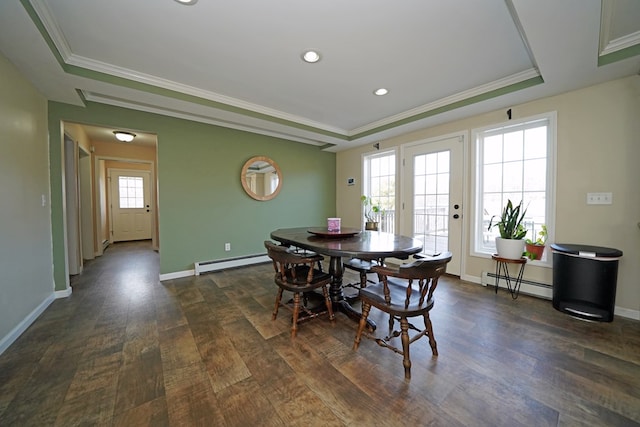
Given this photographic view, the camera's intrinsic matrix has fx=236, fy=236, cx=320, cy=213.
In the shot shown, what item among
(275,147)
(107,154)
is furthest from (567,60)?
(107,154)

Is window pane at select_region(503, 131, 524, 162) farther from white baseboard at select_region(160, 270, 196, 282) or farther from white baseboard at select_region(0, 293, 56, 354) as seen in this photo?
white baseboard at select_region(0, 293, 56, 354)

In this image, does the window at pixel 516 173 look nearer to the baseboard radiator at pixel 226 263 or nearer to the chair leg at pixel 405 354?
the chair leg at pixel 405 354

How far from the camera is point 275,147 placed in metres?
4.47

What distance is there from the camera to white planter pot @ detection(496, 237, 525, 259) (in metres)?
2.69

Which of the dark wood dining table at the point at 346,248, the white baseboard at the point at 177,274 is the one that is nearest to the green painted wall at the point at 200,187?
the white baseboard at the point at 177,274

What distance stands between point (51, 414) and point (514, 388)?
101 inches

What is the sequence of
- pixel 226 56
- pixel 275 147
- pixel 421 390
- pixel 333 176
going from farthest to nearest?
pixel 333 176, pixel 275 147, pixel 226 56, pixel 421 390

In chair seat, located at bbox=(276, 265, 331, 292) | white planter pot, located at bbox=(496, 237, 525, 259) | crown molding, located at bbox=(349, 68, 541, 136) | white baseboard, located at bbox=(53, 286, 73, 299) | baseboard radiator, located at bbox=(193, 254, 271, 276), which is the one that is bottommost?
Result: white baseboard, located at bbox=(53, 286, 73, 299)

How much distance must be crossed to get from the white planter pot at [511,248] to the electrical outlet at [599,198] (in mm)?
707

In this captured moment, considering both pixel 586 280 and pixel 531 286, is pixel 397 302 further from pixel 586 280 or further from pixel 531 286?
pixel 531 286

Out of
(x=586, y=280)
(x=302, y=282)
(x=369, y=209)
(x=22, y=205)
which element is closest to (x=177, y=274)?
(x=22, y=205)

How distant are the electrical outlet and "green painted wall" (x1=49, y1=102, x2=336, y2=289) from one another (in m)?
4.02

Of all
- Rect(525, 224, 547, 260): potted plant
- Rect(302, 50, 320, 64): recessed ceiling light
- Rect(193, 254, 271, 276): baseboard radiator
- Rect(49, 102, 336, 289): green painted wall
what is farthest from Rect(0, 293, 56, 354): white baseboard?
Rect(525, 224, 547, 260): potted plant

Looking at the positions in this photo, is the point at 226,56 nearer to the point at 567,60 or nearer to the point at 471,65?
the point at 471,65
